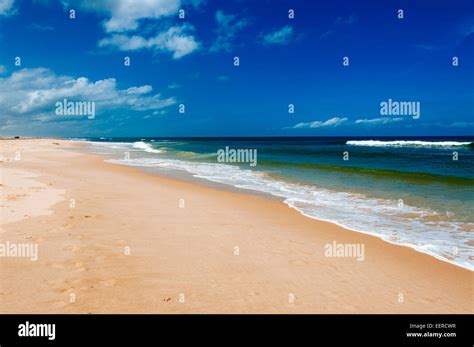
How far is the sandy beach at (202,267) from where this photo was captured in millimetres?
4718

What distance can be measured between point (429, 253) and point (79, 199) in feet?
32.7

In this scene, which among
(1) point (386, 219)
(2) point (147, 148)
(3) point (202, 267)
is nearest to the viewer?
(3) point (202, 267)

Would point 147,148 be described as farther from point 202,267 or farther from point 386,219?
point 202,267

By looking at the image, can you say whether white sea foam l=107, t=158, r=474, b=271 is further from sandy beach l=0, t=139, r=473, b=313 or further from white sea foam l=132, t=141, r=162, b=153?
white sea foam l=132, t=141, r=162, b=153

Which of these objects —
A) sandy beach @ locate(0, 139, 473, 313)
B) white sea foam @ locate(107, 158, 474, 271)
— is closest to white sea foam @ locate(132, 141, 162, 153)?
white sea foam @ locate(107, 158, 474, 271)

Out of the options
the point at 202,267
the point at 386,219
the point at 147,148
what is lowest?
the point at 202,267

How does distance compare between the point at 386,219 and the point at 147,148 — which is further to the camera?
the point at 147,148

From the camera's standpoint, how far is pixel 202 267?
5.96 metres

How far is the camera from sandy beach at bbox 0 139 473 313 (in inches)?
186

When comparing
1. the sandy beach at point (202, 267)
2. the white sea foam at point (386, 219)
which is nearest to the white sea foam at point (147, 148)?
the white sea foam at point (386, 219)

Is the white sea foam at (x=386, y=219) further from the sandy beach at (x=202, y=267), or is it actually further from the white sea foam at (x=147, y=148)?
the white sea foam at (x=147, y=148)

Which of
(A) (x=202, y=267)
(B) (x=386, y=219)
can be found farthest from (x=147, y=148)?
(A) (x=202, y=267)

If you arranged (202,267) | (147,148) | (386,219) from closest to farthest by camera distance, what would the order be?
(202,267) → (386,219) → (147,148)
